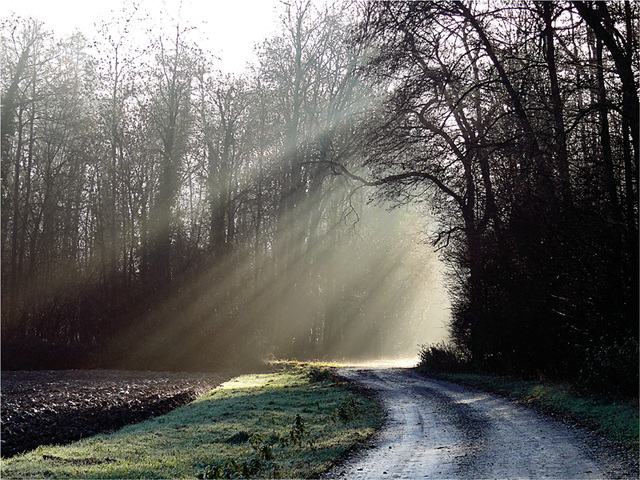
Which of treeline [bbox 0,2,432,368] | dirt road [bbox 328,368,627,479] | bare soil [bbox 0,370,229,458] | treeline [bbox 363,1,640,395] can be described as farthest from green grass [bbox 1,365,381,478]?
treeline [bbox 0,2,432,368]

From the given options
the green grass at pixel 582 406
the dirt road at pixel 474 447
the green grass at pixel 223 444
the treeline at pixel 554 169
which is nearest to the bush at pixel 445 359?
the treeline at pixel 554 169

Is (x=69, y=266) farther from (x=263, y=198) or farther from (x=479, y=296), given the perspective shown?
(x=479, y=296)

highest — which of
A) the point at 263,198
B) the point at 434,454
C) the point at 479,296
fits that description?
the point at 263,198

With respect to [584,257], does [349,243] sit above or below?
above

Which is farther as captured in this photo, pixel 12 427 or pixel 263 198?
pixel 263 198

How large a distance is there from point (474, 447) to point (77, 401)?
11.4 m

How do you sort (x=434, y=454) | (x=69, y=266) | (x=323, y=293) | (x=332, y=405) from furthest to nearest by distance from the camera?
(x=323, y=293) < (x=69, y=266) < (x=332, y=405) < (x=434, y=454)

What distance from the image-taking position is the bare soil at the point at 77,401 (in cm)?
1268

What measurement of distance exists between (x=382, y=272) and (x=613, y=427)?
36584 mm

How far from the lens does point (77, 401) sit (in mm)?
16328

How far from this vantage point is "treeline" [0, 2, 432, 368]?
3123 cm

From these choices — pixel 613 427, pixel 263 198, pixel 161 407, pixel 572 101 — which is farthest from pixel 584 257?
pixel 263 198

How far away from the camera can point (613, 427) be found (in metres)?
10.2

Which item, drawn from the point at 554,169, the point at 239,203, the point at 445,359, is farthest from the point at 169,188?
the point at 554,169
